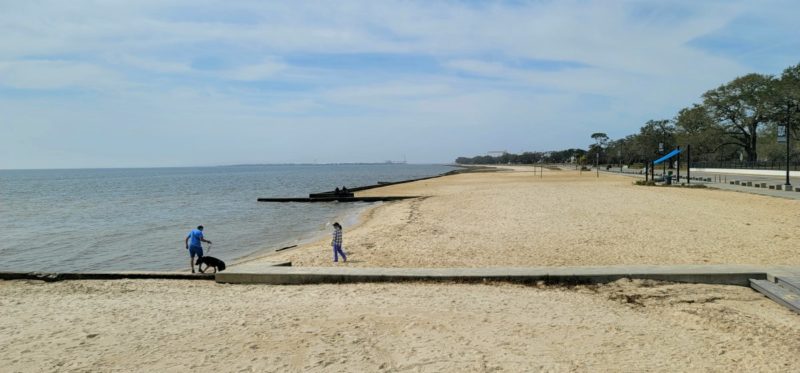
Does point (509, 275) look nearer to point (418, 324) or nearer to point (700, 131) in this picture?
point (418, 324)

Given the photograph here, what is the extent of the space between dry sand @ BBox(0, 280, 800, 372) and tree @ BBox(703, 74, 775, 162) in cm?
6499

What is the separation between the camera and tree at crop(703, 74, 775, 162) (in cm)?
5900

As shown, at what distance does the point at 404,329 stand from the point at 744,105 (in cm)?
7243

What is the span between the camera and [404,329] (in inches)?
250

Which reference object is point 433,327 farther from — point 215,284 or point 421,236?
point 421,236

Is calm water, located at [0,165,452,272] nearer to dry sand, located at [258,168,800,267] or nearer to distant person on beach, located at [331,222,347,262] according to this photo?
distant person on beach, located at [331,222,347,262]

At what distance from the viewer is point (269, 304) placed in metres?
7.75

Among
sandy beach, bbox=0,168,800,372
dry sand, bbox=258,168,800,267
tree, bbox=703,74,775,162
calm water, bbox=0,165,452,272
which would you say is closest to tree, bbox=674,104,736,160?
tree, bbox=703,74,775,162

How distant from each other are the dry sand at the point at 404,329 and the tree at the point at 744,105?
64990 millimetres

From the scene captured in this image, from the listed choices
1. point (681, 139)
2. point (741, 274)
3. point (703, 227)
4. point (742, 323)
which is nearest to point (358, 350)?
point (742, 323)

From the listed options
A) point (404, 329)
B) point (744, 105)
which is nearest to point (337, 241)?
point (404, 329)

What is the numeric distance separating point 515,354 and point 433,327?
4.22 feet

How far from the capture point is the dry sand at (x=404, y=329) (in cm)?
532

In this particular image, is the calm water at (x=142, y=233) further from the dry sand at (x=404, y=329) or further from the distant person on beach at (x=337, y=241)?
the dry sand at (x=404, y=329)
